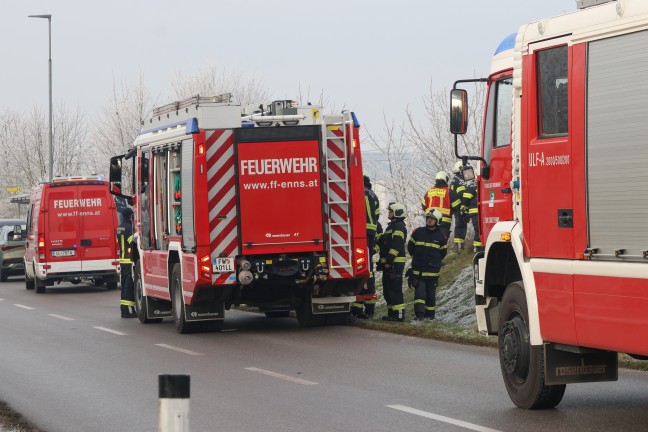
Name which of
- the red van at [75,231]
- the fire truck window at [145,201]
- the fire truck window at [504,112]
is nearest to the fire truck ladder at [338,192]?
the fire truck window at [145,201]

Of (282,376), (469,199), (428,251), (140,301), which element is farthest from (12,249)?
(282,376)

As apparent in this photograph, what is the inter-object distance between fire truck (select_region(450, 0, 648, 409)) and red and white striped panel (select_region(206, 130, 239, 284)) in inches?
277

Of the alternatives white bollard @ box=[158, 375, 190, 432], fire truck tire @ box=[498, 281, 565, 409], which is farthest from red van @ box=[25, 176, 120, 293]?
white bollard @ box=[158, 375, 190, 432]

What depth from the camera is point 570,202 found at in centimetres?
933

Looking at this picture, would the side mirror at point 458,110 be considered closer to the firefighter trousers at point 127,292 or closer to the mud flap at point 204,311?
the mud flap at point 204,311

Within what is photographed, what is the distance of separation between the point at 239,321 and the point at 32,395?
8479 millimetres

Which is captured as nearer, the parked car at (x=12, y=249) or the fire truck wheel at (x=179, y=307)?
the fire truck wheel at (x=179, y=307)

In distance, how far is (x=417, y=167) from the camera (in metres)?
37.2

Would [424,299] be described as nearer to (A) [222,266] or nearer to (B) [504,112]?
(A) [222,266]

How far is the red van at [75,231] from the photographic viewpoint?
3109cm

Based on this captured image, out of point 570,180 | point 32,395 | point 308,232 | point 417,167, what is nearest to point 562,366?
point 570,180

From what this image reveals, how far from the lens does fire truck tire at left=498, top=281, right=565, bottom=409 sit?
994cm

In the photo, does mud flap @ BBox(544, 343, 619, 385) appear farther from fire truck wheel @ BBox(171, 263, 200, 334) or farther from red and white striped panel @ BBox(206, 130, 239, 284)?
fire truck wheel @ BBox(171, 263, 200, 334)

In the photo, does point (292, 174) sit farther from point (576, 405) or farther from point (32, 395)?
point (576, 405)
